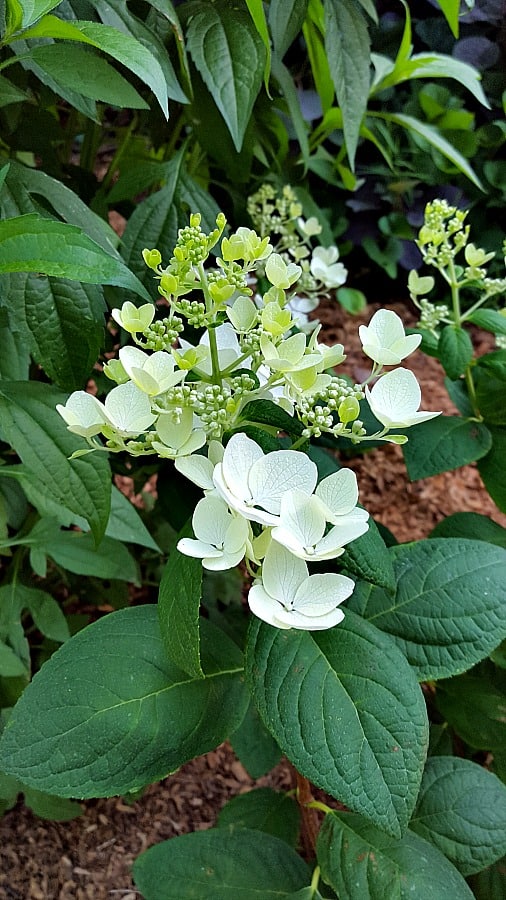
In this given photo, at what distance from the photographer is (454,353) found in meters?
0.80

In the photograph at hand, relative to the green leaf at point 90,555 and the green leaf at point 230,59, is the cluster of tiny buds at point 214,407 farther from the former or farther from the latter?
the green leaf at point 90,555

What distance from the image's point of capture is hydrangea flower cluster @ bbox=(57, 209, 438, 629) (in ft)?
1.43

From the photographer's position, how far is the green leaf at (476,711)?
0.78 meters

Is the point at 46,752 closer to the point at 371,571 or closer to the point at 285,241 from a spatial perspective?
the point at 371,571

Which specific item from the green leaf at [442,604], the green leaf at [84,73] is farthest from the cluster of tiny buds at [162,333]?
the green leaf at [442,604]

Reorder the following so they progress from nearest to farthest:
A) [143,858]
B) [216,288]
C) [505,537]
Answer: [216,288], [143,858], [505,537]

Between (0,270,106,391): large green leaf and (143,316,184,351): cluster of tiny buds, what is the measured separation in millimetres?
152

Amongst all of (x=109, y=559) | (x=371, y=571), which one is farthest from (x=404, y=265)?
(x=371, y=571)

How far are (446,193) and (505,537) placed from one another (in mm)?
1377

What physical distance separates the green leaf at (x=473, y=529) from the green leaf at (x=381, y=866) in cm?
33

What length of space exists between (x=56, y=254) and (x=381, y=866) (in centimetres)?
55

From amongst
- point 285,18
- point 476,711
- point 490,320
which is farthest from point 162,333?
point 476,711

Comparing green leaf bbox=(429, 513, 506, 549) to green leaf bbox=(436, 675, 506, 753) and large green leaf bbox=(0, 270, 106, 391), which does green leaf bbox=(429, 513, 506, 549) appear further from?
large green leaf bbox=(0, 270, 106, 391)

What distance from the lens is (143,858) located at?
0.69 m
